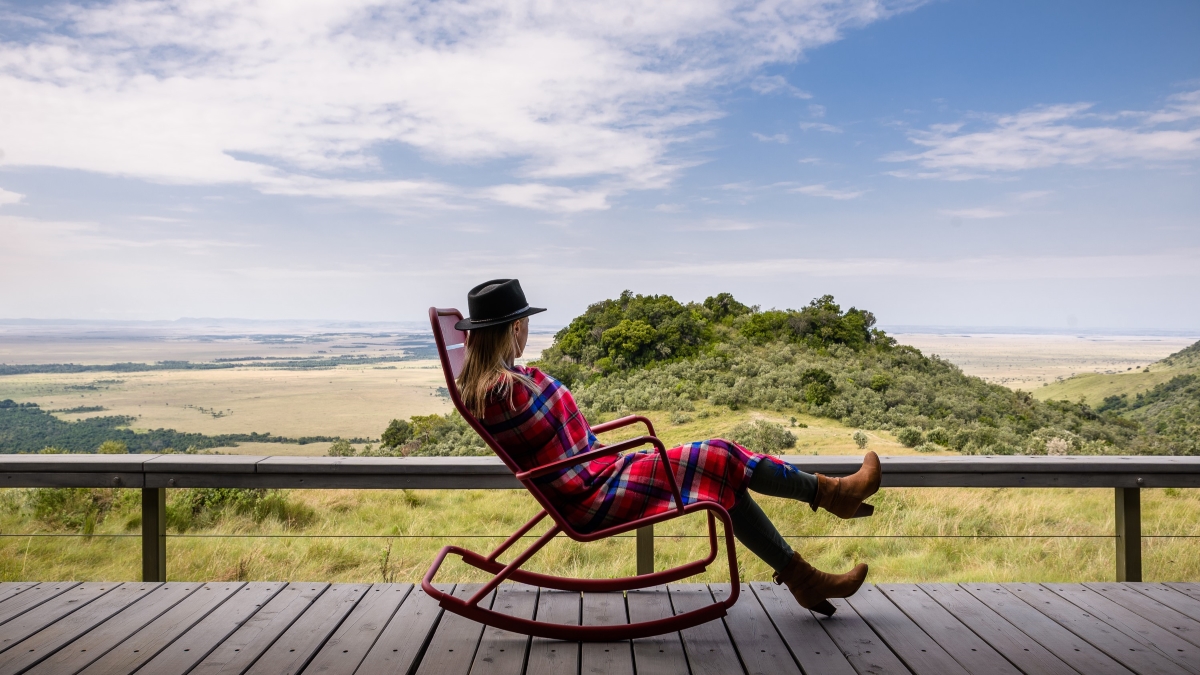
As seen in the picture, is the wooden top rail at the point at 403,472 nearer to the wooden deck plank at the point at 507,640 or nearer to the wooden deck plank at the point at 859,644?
the wooden deck plank at the point at 507,640

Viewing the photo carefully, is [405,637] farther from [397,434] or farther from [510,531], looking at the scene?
[397,434]

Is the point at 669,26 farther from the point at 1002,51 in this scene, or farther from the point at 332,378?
the point at 332,378

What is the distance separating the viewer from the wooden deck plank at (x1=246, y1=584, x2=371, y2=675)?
6.48 feet

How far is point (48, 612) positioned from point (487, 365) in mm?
1557

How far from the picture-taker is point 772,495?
2.25 metres

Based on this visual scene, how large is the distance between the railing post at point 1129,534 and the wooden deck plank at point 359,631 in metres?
2.55

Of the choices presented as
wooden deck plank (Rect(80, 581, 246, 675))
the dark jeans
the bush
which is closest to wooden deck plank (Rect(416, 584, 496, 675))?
wooden deck plank (Rect(80, 581, 246, 675))

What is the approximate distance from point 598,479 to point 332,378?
17.5 metres

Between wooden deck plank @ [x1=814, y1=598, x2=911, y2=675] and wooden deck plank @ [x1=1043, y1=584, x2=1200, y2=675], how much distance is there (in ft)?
2.39

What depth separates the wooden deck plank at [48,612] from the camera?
7.11 feet

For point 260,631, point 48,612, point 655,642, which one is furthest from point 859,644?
point 48,612

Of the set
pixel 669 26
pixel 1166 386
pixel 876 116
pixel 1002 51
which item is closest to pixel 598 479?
pixel 669 26

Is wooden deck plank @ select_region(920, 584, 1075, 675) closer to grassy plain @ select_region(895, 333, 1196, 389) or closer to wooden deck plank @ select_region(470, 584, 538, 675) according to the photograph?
wooden deck plank @ select_region(470, 584, 538, 675)

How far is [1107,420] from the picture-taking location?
51.1 ft
